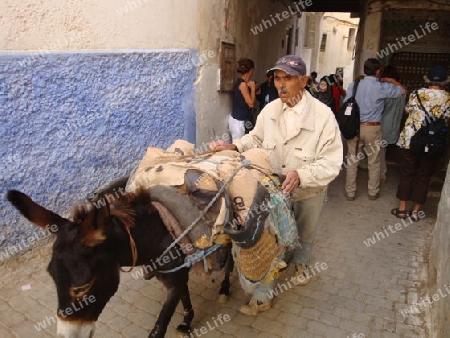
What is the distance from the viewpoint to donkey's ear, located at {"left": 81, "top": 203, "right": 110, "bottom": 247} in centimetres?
179

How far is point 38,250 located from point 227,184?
2.50 m

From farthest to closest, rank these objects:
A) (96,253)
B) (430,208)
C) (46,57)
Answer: (430,208) < (46,57) < (96,253)

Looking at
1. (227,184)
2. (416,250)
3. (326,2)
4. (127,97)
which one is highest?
(326,2)

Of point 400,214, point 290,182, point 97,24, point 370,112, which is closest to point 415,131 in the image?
point 370,112

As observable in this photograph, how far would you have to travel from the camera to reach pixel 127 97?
14.3 ft

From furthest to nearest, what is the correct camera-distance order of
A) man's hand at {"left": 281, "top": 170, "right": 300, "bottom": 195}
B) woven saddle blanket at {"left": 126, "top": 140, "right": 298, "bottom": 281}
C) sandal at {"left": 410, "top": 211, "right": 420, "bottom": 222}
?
sandal at {"left": 410, "top": 211, "right": 420, "bottom": 222}, man's hand at {"left": 281, "top": 170, "right": 300, "bottom": 195}, woven saddle blanket at {"left": 126, "top": 140, "right": 298, "bottom": 281}

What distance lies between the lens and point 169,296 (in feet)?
8.22

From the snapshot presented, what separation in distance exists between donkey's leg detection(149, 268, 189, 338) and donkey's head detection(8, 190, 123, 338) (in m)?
0.58

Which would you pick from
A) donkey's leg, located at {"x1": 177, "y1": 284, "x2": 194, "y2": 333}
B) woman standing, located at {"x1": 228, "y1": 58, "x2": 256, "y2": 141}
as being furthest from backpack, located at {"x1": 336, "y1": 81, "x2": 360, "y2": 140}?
donkey's leg, located at {"x1": 177, "y1": 284, "x2": 194, "y2": 333}

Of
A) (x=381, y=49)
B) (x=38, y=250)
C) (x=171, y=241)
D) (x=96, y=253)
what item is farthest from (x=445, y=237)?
(x=381, y=49)

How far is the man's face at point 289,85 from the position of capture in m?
2.81

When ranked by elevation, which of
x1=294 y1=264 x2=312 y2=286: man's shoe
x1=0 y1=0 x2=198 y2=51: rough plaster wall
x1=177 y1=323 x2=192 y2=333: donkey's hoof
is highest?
x1=0 y1=0 x2=198 y2=51: rough plaster wall

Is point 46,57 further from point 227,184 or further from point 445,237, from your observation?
point 445,237

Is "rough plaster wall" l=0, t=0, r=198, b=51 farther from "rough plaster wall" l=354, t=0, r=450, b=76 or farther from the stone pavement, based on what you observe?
"rough plaster wall" l=354, t=0, r=450, b=76
